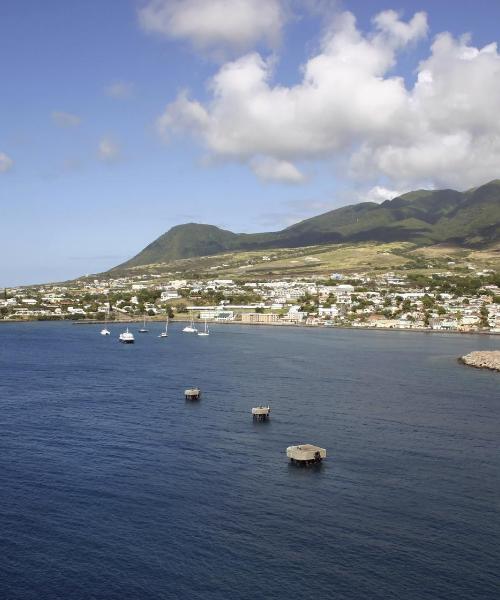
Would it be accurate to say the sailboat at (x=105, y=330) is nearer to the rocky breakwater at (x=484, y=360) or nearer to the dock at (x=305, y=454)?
the rocky breakwater at (x=484, y=360)

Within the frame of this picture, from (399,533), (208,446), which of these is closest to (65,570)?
(399,533)

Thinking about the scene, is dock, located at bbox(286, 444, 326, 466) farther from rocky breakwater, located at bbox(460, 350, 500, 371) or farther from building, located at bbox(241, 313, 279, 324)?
building, located at bbox(241, 313, 279, 324)

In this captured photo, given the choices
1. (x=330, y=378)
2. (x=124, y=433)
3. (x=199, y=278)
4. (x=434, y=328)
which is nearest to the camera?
(x=124, y=433)

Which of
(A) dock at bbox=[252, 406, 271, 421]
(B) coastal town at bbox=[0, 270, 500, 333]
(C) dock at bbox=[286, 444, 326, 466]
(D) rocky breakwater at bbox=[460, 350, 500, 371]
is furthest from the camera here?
(B) coastal town at bbox=[0, 270, 500, 333]

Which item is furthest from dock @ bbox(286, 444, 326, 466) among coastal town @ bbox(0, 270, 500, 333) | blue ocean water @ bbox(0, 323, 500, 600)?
coastal town @ bbox(0, 270, 500, 333)

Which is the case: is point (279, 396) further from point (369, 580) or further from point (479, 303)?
point (479, 303)

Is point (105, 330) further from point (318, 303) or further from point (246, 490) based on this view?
point (246, 490)

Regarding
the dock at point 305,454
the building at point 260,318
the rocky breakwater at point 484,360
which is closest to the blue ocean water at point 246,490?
the dock at point 305,454
